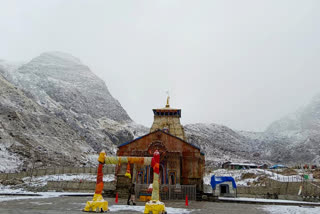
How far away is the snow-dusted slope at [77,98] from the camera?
289 feet

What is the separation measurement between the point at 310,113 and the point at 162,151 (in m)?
166

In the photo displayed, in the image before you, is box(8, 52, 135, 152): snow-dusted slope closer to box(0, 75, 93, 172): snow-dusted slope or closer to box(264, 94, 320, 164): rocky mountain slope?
box(0, 75, 93, 172): snow-dusted slope

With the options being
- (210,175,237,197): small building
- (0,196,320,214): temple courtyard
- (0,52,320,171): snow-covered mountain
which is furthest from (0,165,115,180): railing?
(210,175,237,197): small building

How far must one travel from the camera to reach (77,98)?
111562 millimetres

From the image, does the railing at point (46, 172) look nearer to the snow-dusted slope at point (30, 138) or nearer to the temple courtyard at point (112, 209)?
the snow-dusted slope at point (30, 138)

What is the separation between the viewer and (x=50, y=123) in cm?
6950

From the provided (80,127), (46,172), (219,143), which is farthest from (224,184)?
(219,143)

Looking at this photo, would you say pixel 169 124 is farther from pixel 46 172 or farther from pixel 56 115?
pixel 56 115

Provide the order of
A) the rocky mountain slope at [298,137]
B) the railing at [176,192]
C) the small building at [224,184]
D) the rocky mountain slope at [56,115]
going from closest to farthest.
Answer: the railing at [176,192] → the small building at [224,184] → the rocky mountain slope at [56,115] → the rocky mountain slope at [298,137]

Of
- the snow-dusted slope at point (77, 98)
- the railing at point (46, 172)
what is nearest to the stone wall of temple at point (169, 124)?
the railing at point (46, 172)

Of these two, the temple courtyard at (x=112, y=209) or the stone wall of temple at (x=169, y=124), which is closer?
the temple courtyard at (x=112, y=209)

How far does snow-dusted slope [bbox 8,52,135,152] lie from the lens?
88.1 meters

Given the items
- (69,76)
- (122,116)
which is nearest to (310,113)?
(122,116)

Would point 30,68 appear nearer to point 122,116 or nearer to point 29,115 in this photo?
point 122,116
